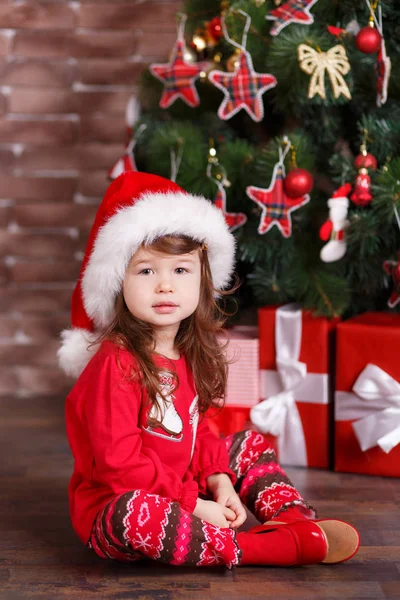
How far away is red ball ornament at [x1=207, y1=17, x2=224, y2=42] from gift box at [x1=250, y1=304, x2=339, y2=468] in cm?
70

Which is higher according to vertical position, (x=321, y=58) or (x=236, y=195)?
(x=321, y=58)

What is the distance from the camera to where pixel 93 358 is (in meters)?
1.30

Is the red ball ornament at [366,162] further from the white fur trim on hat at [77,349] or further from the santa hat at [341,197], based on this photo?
the white fur trim on hat at [77,349]

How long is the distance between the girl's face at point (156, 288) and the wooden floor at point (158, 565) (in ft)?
A: 1.41

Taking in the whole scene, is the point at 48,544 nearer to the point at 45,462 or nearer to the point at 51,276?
the point at 45,462

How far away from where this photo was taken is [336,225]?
1.64 m

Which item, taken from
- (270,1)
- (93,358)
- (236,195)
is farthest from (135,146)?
(93,358)

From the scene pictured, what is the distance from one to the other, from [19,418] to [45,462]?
0.37 metres

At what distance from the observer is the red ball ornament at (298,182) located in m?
1.62

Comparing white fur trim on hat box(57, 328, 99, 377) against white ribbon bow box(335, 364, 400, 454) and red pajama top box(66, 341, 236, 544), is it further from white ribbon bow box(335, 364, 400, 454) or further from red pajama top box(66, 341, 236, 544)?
white ribbon bow box(335, 364, 400, 454)

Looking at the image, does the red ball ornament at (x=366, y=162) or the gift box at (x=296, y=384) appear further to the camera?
the gift box at (x=296, y=384)

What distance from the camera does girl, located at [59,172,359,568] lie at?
1.21m

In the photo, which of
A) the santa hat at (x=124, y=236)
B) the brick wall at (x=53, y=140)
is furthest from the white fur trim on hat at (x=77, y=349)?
the brick wall at (x=53, y=140)

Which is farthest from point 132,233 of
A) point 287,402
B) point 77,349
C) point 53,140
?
point 53,140
